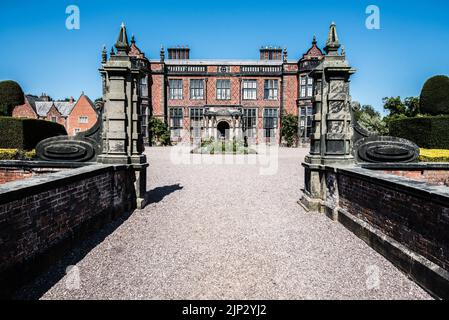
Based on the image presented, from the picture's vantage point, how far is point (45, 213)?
3.25 meters

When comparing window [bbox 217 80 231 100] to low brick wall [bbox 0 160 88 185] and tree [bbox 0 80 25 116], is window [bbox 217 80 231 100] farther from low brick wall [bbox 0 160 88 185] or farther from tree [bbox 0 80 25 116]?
low brick wall [bbox 0 160 88 185]

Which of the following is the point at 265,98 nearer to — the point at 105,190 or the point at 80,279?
the point at 105,190

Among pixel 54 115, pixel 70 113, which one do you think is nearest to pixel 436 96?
pixel 70 113

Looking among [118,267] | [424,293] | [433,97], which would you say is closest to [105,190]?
[118,267]

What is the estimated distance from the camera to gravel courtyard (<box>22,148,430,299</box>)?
286 cm

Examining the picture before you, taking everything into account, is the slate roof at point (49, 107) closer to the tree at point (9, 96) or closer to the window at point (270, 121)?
the tree at point (9, 96)

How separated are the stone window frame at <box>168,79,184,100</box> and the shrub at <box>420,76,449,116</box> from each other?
2354cm

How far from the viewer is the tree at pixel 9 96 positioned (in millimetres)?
18844

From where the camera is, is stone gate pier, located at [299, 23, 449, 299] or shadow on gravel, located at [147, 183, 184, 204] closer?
stone gate pier, located at [299, 23, 449, 299]

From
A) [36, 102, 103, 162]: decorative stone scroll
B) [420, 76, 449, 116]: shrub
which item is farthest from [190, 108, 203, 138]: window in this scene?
[36, 102, 103, 162]: decorative stone scroll

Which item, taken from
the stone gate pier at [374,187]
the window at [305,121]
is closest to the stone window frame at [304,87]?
the window at [305,121]

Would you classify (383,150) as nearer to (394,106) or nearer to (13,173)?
(13,173)

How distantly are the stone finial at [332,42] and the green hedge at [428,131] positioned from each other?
12987 mm

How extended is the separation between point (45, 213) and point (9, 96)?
22.0 metres
